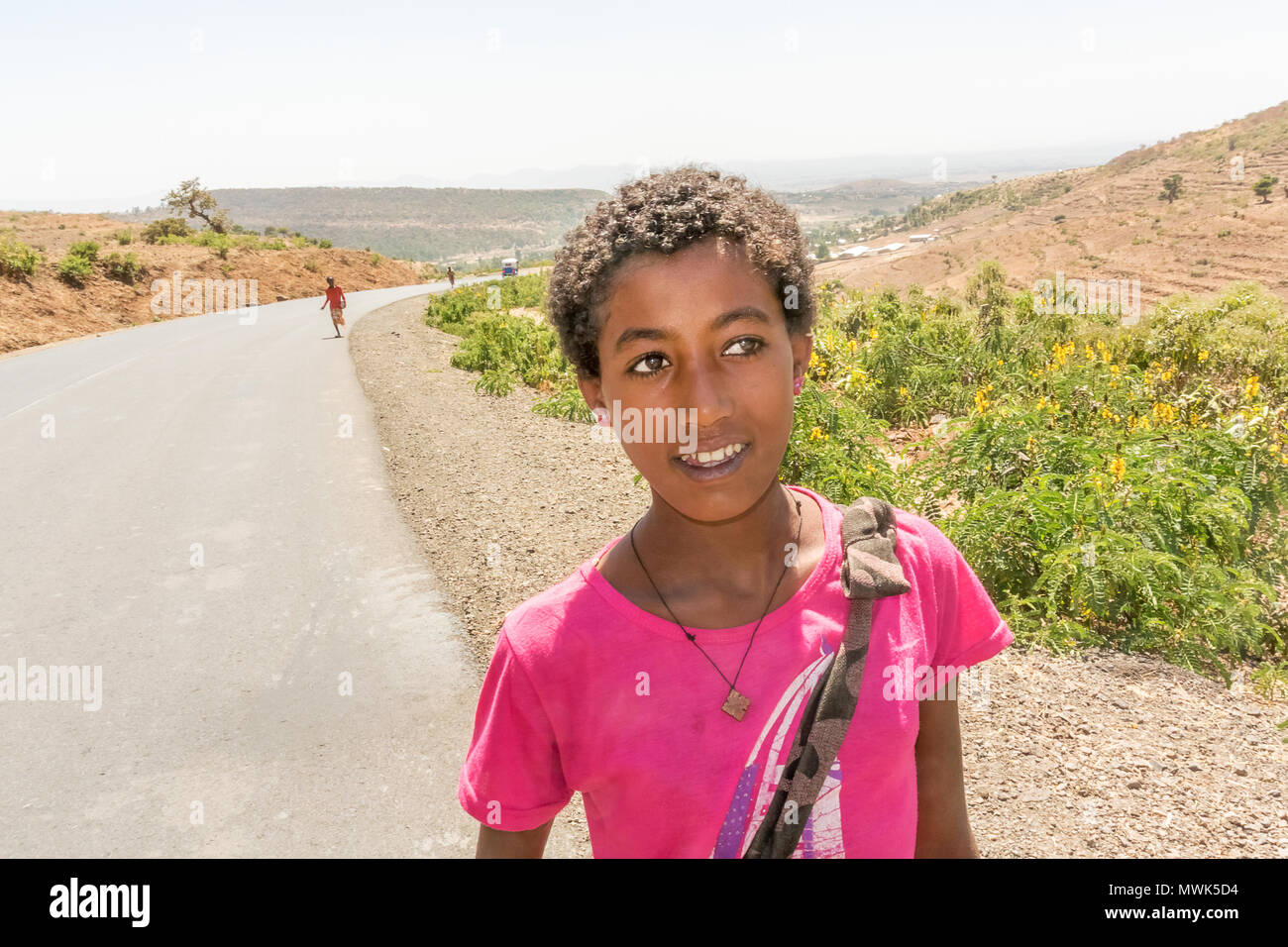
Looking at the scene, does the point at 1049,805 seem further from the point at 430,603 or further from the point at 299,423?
the point at 299,423

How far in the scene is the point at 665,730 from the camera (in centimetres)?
109

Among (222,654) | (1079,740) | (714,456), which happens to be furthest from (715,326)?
(222,654)

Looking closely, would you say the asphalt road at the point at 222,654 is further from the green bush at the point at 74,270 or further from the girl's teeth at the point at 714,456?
the green bush at the point at 74,270

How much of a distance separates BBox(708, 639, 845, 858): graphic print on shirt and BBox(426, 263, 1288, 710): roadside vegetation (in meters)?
3.30

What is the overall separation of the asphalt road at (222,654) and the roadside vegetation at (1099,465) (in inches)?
110

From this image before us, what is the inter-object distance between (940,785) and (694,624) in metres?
0.52

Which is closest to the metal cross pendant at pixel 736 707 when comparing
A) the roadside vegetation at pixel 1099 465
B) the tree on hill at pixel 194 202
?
the roadside vegetation at pixel 1099 465

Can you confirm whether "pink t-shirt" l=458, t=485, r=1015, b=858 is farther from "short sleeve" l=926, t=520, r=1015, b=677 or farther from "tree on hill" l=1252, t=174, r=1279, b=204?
"tree on hill" l=1252, t=174, r=1279, b=204

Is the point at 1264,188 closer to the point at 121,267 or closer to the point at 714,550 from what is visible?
the point at 121,267

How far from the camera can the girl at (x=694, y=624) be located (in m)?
1.10

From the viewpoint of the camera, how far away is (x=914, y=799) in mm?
1248

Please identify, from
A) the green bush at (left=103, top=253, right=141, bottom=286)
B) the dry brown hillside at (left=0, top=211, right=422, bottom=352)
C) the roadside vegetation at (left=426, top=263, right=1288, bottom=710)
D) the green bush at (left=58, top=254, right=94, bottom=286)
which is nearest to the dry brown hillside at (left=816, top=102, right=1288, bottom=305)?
the dry brown hillside at (left=0, top=211, right=422, bottom=352)

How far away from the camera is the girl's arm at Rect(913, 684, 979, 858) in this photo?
1289 millimetres

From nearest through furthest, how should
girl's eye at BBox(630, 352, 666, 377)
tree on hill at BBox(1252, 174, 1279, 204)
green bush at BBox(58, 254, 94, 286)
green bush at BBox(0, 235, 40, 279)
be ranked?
girl's eye at BBox(630, 352, 666, 377)
green bush at BBox(0, 235, 40, 279)
green bush at BBox(58, 254, 94, 286)
tree on hill at BBox(1252, 174, 1279, 204)
